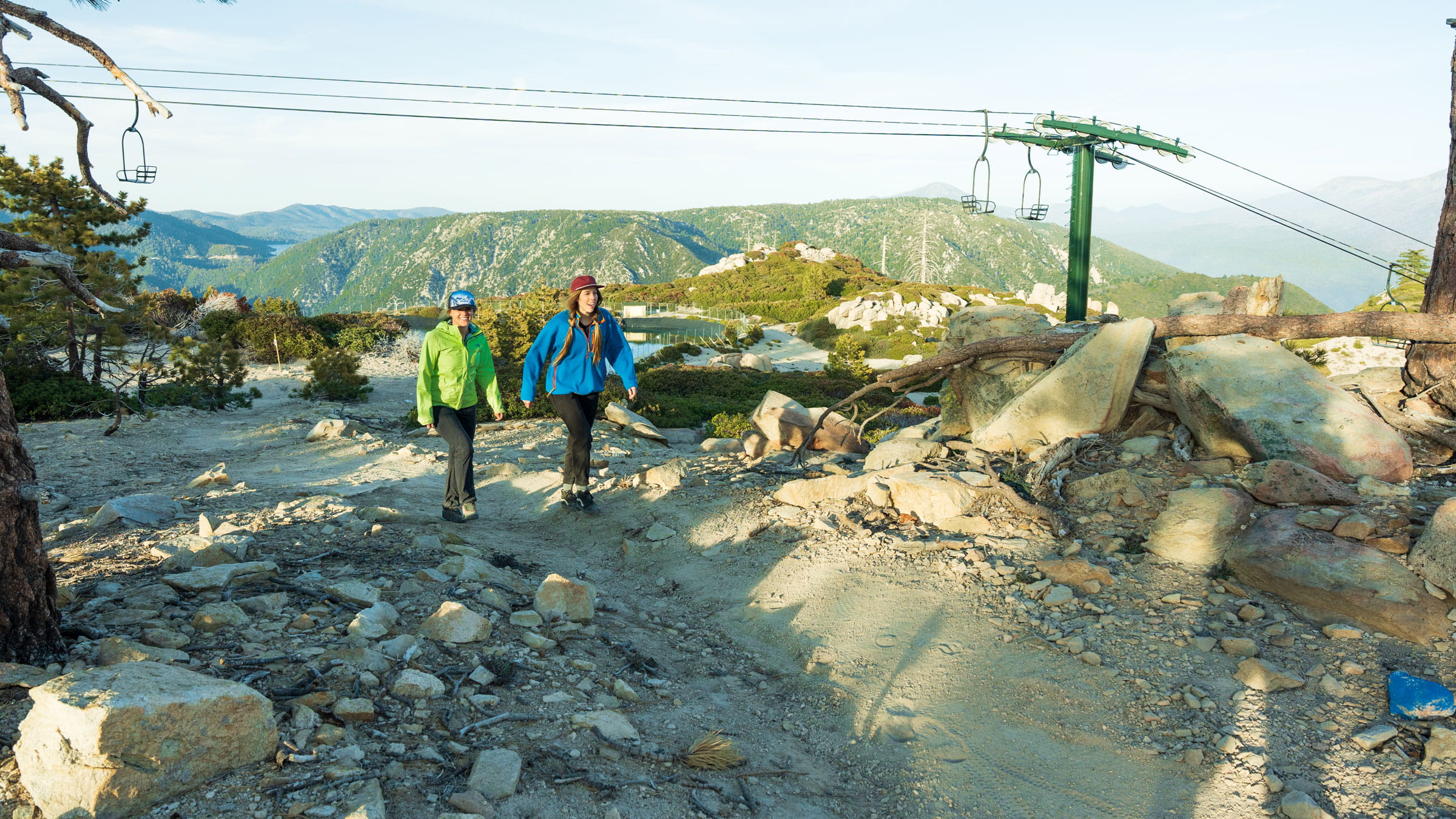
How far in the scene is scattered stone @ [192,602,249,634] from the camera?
140 inches

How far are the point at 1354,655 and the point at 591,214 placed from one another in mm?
173968

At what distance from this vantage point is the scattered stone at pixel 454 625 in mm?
3828

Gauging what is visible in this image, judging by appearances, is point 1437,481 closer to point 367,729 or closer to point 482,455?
point 367,729

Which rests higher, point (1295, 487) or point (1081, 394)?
point (1081, 394)

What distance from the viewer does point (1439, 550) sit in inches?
168

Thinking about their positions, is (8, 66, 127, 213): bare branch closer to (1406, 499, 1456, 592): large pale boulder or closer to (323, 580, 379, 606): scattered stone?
(323, 580, 379, 606): scattered stone

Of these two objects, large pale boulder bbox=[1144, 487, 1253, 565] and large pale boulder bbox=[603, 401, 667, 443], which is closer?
large pale boulder bbox=[1144, 487, 1253, 565]

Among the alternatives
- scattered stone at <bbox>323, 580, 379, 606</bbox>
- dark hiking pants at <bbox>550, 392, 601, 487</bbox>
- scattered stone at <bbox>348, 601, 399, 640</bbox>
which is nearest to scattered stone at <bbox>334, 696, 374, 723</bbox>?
scattered stone at <bbox>348, 601, 399, 640</bbox>

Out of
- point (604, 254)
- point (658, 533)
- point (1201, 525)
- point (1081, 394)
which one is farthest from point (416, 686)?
point (604, 254)

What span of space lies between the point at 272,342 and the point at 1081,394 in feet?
86.6

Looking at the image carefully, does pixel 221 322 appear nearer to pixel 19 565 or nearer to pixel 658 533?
pixel 658 533

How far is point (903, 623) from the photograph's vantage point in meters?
4.69

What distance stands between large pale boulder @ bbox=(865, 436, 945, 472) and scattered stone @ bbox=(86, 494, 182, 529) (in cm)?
596

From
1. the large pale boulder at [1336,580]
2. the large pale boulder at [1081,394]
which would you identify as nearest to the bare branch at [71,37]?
the large pale boulder at [1081,394]
